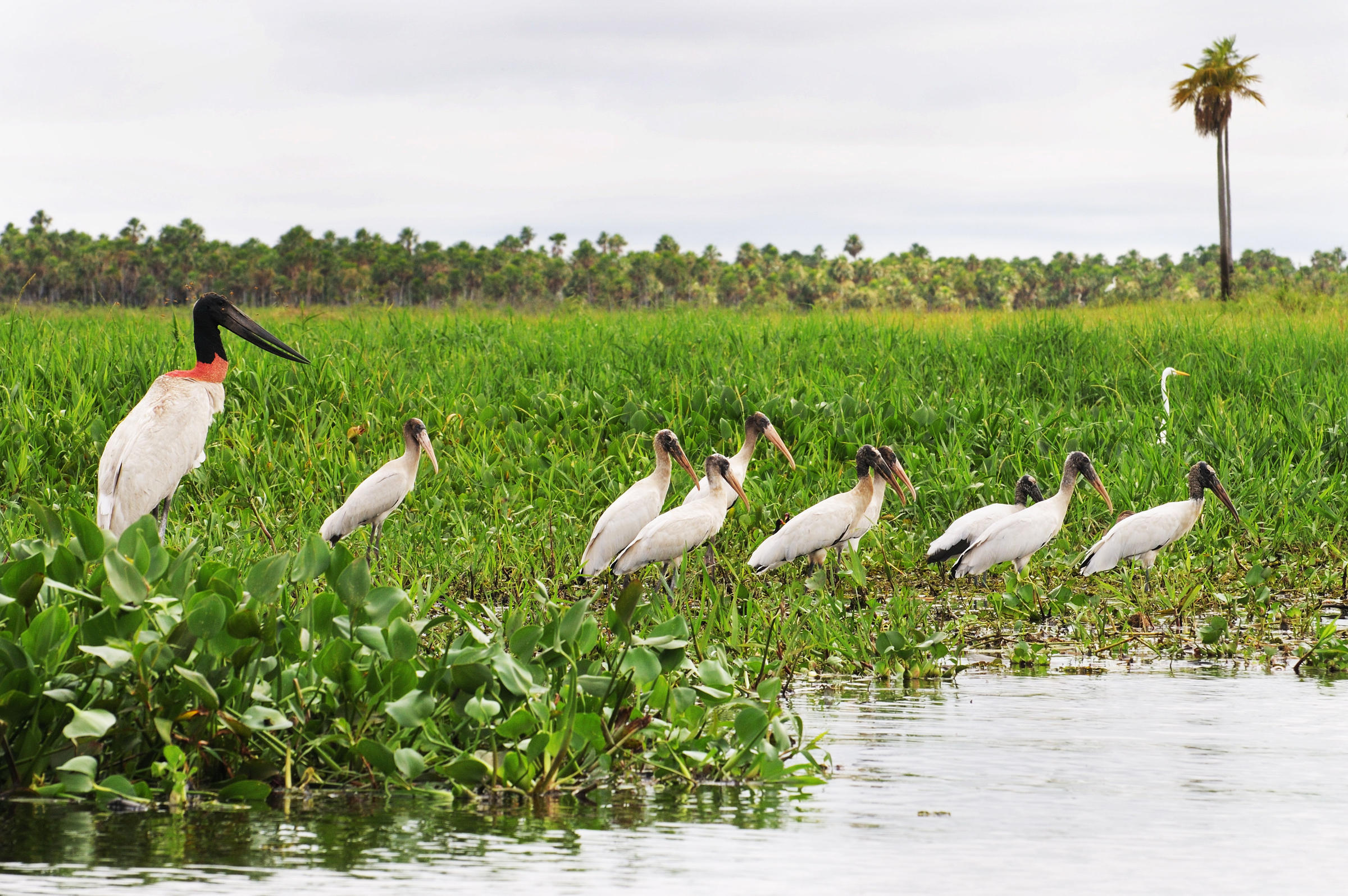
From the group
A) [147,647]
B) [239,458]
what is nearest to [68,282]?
[239,458]

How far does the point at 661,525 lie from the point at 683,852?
4619mm

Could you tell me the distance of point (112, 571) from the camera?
392 cm

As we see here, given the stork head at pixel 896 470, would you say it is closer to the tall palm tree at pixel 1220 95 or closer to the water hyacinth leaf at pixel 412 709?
the water hyacinth leaf at pixel 412 709

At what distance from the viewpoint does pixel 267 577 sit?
418 cm

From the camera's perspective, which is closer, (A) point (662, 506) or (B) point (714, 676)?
(B) point (714, 676)

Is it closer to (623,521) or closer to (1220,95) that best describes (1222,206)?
(1220,95)

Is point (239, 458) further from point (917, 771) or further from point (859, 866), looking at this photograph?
point (859, 866)

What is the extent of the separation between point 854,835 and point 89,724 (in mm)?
1990

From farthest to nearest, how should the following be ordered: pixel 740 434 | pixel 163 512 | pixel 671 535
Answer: pixel 740 434
pixel 163 512
pixel 671 535

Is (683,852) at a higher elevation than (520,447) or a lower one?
lower

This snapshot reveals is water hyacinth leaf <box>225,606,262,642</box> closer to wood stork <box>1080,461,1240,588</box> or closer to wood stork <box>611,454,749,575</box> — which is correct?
wood stork <box>611,454,749,575</box>

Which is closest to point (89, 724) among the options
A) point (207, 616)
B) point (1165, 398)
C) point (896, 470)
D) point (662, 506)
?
point (207, 616)

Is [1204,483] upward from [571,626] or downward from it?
upward

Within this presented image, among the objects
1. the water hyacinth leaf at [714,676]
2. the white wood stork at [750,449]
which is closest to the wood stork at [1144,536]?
the white wood stork at [750,449]
